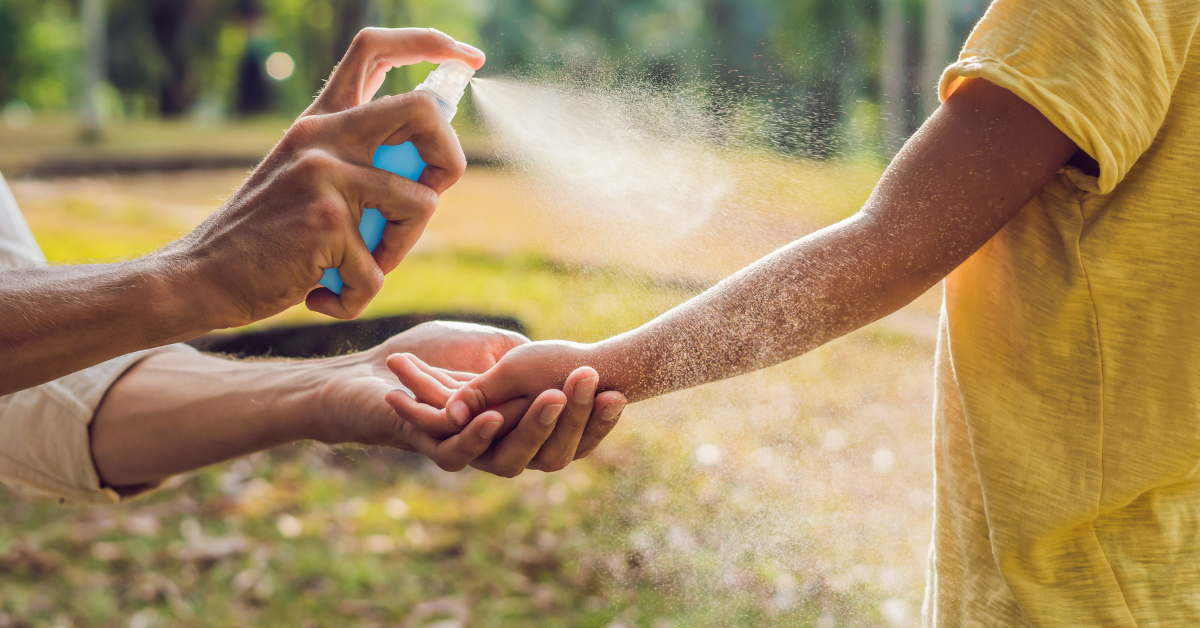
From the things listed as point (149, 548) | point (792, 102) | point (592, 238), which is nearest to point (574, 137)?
point (592, 238)

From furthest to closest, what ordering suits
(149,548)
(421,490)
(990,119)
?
(421,490) → (149,548) → (990,119)

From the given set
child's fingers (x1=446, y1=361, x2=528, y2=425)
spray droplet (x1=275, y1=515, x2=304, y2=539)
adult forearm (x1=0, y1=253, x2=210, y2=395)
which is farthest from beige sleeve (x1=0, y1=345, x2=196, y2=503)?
spray droplet (x1=275, y1=515, x2=304, y2=539)

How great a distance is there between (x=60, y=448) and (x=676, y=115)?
1539mm

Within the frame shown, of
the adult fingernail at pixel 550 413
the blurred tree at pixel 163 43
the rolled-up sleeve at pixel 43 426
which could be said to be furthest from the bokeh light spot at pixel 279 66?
the adult fingernail at pixel 550 413

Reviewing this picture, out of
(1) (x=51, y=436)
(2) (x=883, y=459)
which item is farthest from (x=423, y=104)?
(2) (x=883, y=459)

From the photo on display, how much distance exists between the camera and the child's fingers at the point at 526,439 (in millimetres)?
1476

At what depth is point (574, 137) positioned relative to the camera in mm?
2047

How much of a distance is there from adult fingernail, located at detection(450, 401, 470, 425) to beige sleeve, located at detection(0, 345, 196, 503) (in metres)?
0.90

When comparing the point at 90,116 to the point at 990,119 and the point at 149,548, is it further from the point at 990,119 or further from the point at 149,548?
the point at 990,119

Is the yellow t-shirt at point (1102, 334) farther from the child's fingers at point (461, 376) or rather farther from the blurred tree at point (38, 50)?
the blurred tree at point (38, 50)

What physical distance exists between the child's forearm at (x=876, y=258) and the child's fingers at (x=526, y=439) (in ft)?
0.33

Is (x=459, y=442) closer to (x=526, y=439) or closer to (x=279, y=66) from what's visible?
(x=526, y=439)

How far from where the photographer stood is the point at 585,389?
4.79 ft

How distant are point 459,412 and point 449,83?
0.60 meters
